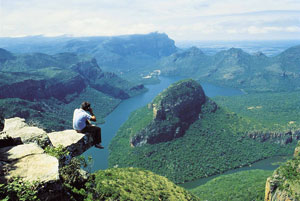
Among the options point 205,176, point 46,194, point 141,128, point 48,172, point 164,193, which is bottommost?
point 205,176

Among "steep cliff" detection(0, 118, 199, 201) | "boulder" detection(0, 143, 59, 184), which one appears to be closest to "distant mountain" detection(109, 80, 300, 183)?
"steep cliff" detection(0, 118, 199, 201)

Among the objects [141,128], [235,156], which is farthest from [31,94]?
[235,156]

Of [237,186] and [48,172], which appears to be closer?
[48,172]

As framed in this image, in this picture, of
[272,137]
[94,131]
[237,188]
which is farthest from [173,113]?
[94,131]

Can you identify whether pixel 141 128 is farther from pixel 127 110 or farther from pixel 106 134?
pixel 127 110

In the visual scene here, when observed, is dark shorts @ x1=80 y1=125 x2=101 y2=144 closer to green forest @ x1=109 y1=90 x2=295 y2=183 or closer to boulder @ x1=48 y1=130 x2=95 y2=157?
boulder @ x1=48 y1=130 x2=95 y2=157

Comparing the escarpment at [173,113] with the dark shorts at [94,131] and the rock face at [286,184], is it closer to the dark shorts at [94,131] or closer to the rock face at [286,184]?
the rock face at [286,184]

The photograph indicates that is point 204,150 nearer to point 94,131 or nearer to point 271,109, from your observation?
point 271,109
